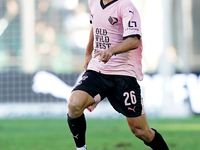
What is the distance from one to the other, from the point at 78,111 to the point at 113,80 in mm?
562

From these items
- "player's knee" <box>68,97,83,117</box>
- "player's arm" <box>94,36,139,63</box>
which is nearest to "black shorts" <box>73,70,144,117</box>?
"player's knee" <box>68,97,83,117</box>

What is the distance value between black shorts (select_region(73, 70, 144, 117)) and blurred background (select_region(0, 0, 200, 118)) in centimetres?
885

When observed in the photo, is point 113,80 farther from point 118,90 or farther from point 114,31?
point 114,31

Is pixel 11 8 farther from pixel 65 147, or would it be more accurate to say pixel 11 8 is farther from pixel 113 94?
pixel 113 94

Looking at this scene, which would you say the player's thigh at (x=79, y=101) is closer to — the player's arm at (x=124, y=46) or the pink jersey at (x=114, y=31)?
the pink jersey at (x=114, y=31)

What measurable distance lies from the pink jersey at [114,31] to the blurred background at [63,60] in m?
8.77

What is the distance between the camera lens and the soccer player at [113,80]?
486 centimetres

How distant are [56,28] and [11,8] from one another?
5.13ft

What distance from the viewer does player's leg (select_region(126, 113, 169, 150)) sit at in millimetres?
5023

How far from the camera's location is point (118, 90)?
5.06 metres

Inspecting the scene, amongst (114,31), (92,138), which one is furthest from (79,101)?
(92,138)

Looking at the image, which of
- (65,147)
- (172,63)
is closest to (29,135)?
(65,147)

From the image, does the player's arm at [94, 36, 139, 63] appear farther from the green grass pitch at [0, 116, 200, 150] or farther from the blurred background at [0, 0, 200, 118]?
the blurred background at [0, 0, 200, 118]

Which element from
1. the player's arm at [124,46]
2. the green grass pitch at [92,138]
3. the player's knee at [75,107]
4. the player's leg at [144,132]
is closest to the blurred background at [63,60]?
the green grass pitch at [92,138]
